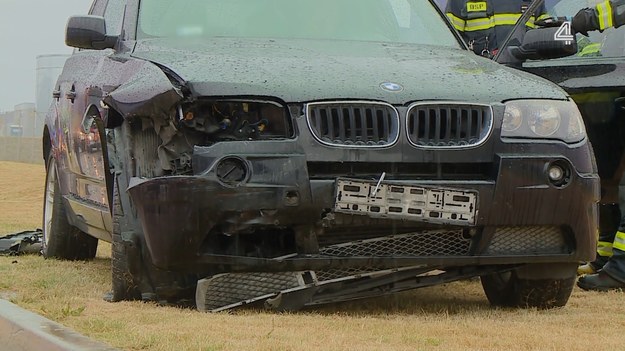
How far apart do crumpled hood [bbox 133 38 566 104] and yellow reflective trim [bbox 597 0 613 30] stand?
55.2 inches

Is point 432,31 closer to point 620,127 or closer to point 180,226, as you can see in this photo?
point 620,127

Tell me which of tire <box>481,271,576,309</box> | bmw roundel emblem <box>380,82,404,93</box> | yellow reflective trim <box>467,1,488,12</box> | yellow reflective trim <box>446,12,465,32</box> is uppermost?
yellow reflective trim <box>467,1,488,12</box>

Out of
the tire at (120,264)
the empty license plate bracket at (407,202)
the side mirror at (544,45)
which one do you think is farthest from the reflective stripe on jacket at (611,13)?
the tire at (120,264)

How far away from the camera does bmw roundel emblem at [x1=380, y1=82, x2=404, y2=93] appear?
5.39 m

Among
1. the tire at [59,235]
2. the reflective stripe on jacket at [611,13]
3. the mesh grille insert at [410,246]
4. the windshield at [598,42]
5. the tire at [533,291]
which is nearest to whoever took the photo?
the mesh grille insert at [410,246]

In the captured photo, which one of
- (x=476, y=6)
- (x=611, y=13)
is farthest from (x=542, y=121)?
(x=476, y=6)

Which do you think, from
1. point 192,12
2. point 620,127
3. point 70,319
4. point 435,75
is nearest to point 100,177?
point 192,12

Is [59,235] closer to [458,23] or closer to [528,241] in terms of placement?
[458,23]

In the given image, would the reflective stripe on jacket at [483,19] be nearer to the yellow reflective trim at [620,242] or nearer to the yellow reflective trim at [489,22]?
the yellow reflective trim at [489,22]

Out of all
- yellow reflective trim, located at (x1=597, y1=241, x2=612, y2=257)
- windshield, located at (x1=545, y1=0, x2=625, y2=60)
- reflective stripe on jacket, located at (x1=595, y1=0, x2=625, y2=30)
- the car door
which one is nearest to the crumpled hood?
the car door

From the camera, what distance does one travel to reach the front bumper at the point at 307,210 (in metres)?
5.08

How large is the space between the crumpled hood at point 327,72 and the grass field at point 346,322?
94cm

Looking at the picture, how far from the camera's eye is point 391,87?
17.7 feet

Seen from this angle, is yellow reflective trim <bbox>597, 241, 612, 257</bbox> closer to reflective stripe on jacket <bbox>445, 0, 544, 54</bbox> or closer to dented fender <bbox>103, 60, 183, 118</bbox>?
reflective stripe on jacket <bbox>445, 0, 544, 54</bbox>
